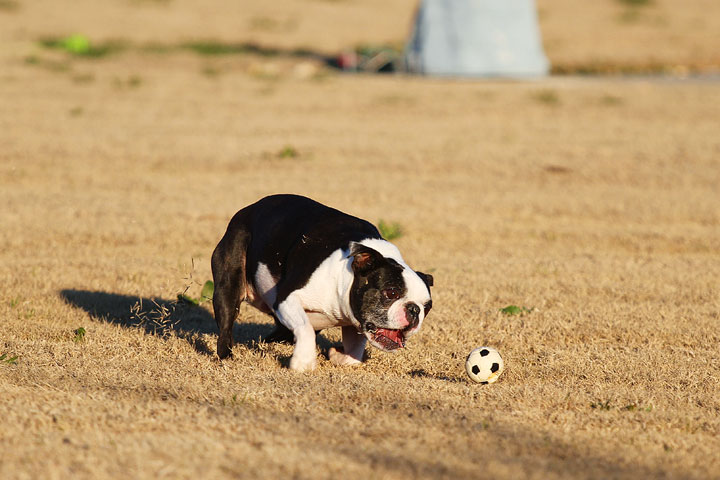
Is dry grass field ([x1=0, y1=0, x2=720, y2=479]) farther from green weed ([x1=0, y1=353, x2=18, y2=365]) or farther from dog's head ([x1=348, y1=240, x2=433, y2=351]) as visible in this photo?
dog's head ([x1=348, y1=240, x2=433, y2=351])

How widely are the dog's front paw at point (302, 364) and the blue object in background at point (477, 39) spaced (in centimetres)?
2065

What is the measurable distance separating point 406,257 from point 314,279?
165 inches

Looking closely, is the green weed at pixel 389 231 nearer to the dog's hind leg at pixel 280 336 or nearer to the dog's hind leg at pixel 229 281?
the dog's hind leg at pixel 280 336

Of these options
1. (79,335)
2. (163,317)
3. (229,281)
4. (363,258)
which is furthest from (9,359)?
(363,258)

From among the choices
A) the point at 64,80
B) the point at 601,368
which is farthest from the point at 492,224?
the point at 64,80

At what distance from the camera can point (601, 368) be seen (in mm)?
6582

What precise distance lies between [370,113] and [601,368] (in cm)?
1321

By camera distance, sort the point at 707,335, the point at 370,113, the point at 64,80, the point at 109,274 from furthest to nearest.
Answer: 1. the point at 64,80
2. the point at 370,113
3. the point at 109,274
4. the point at 707,335

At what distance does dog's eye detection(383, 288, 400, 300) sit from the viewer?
569 cm

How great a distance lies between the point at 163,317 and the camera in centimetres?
761

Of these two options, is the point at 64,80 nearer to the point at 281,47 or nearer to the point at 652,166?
the point at 281,47

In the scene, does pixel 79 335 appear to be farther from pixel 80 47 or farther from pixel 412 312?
pixel 80 47

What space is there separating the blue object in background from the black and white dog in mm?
19966

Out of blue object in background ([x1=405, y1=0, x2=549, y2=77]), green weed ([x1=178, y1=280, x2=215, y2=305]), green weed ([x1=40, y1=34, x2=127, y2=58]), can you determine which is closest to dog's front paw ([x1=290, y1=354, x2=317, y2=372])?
green weed ([x1=178, y1=280, x2=215, y2=305])
